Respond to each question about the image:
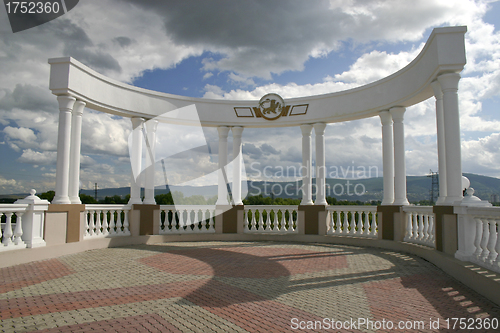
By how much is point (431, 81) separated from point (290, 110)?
6118 mm

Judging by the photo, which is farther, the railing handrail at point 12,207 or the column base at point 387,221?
the column base at point 387,221

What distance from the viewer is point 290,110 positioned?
14227 mm

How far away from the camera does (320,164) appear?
1379 centimetres

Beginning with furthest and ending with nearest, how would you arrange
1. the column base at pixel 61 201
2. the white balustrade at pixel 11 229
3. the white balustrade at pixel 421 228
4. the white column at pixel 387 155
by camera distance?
the white column at pixel 387 155, the column base at pixel 61 201, the white balustrade at pixel 421 228, the white balustrade at pixel 11 229

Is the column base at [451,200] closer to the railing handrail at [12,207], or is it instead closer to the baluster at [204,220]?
the baluster at [204,220]

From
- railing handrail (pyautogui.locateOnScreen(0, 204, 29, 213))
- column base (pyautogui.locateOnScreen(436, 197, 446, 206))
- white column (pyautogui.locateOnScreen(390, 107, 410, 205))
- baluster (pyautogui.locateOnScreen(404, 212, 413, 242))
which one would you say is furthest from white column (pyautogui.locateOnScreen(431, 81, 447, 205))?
railing handrail (pyautogui.locateOnScreen(0, 204, 29, 213))

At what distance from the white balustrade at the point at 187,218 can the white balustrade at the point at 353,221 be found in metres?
5.03

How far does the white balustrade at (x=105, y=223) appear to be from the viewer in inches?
431

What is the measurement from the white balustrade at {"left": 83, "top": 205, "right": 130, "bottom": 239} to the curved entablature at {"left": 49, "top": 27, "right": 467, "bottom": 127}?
360 centimetres

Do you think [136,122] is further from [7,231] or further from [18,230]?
[7,231]

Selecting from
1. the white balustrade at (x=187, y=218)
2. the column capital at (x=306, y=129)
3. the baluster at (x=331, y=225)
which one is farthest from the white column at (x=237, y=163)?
the baluster at (x=331, y=225)

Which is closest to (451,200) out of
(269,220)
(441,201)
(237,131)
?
(441,201)

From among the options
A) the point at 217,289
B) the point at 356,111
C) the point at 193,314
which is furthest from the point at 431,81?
the point at 193,314

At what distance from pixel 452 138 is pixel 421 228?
329 cm
